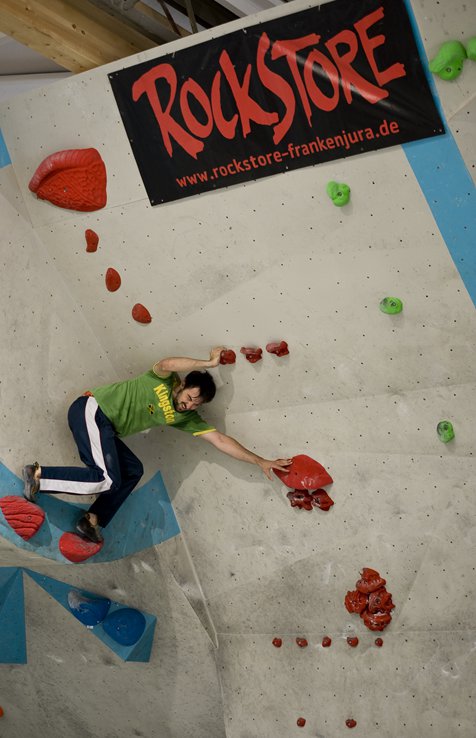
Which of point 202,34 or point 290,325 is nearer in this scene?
point 202,34

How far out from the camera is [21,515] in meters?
4.43

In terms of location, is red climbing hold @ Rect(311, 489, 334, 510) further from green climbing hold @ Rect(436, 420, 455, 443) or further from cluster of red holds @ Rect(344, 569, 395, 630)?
green climbing hold @ Rect(436, 420, 455, 443)

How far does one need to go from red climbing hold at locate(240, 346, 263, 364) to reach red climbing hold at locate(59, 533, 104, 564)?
1.21 metres

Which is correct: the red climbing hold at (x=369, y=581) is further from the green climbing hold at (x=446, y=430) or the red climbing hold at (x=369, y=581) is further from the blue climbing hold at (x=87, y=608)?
the blue climbing hold at (x=87, y=608)

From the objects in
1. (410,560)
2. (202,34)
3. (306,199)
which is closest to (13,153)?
(202,34)

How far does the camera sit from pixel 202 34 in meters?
4.06

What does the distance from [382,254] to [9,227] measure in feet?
6.00

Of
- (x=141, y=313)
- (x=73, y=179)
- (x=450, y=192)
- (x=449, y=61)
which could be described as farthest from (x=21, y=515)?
(x=449, y=61)

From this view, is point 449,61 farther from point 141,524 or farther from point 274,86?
point 141,524

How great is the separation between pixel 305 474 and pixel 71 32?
2.33 metres

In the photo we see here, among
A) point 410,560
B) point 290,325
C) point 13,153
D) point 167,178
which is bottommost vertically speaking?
point 410,560

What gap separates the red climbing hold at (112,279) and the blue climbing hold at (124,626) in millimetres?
1707

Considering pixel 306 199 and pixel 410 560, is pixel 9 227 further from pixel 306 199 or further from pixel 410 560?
pixel 410 560

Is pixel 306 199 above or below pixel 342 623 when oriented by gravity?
above
